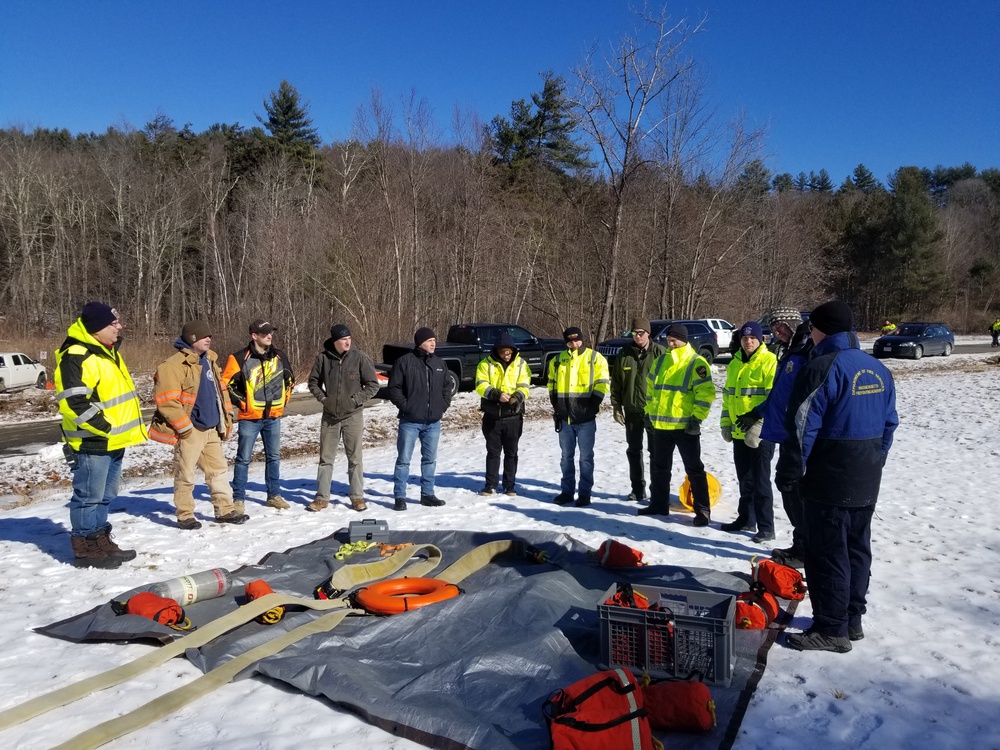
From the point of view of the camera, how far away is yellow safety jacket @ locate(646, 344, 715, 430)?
675 cm

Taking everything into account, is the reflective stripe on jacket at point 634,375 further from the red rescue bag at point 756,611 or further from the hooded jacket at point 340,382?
the red rescue bag at point 756,611

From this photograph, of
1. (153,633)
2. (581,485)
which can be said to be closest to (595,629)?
(153,633)

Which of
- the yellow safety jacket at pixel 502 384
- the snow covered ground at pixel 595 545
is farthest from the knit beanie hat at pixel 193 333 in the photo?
the yellow safety jacket at pixel 502 384

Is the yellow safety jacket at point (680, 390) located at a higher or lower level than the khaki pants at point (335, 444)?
higher

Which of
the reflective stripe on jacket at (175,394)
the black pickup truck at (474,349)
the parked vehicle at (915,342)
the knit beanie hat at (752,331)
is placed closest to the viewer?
the knit beanie hat at (752,331)

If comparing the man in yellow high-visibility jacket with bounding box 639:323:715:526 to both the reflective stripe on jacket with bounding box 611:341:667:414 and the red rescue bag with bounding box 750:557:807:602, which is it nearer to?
the reflective stripe on jacket with bounding box 611:341:667:414

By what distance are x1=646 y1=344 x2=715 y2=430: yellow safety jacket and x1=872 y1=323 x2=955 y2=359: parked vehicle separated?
23.9 meters

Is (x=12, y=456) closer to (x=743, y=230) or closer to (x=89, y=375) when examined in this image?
(x=89, y=375)

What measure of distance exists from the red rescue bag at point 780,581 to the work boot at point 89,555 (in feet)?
16.3

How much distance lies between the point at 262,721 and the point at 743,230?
32286 millimetres

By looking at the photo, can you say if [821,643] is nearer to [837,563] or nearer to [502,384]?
[837,563]

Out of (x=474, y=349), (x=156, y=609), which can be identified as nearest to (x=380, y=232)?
(x=474, y=349)

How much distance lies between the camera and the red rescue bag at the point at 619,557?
5.57 meters

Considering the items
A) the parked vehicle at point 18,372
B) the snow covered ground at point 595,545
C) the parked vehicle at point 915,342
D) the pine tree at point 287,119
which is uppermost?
the pine tree at point 287,119
